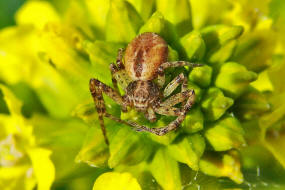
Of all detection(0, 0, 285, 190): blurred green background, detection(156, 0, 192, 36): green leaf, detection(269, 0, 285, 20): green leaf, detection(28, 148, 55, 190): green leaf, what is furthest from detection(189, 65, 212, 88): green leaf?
detection(269, 0, 285, 20): green leaf

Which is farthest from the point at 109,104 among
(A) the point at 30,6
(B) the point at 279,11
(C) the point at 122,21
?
(B) the point at 279,11

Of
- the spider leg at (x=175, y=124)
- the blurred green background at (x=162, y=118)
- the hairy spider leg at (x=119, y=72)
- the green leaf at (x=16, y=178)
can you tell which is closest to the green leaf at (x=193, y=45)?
the blurred green background at (x=162, y=118)

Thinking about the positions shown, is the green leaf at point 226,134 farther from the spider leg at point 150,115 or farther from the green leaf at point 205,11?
the green leaf at point 205,11

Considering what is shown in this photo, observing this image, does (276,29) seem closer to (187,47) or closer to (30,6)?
(187,47)

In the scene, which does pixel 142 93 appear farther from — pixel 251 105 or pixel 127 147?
pixel 251 105

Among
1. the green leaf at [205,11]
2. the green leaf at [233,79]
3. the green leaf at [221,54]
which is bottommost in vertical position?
the green leaf at [233,79]

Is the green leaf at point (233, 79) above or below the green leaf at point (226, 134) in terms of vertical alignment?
above

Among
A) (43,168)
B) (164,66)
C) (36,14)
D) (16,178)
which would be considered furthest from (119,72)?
(36,14)
